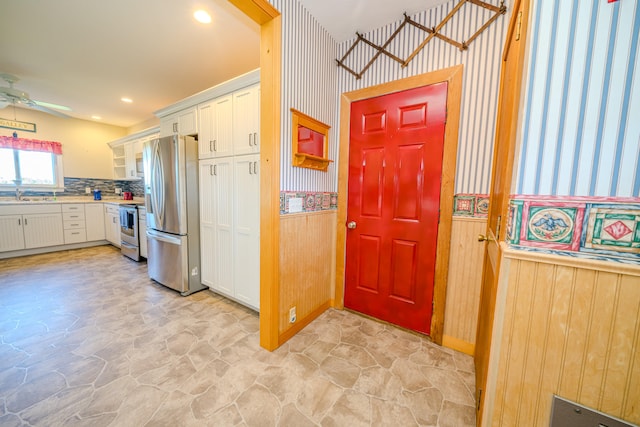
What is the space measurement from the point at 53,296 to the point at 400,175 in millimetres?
3939

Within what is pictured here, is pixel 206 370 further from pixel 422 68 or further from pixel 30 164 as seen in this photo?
pixel 30 164

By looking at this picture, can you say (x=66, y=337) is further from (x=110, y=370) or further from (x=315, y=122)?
(x=315, y=122)

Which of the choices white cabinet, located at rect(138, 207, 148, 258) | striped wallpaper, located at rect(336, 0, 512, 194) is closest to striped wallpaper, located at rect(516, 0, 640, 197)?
striped wallpaper, located at rect(336, 0, 512, 194)

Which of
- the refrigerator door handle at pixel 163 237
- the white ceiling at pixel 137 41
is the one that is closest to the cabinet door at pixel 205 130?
the white ceiling at pixel 137 41

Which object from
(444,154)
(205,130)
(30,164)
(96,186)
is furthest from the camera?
(96,186)

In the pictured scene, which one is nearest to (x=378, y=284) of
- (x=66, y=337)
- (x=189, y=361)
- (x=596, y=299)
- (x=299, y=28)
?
(x=596, y=299)

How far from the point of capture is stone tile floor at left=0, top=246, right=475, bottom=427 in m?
1.21

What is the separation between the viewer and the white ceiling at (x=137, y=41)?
5.85 feet

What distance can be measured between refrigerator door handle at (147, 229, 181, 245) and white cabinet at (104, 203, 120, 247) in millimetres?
1980

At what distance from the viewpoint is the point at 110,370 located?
1483 mm

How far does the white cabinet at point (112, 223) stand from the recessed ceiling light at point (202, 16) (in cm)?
370

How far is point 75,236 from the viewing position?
4.27 metres

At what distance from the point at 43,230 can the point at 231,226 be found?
4.39m

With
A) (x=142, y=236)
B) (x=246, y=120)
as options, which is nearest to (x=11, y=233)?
(x=142, y=236)
